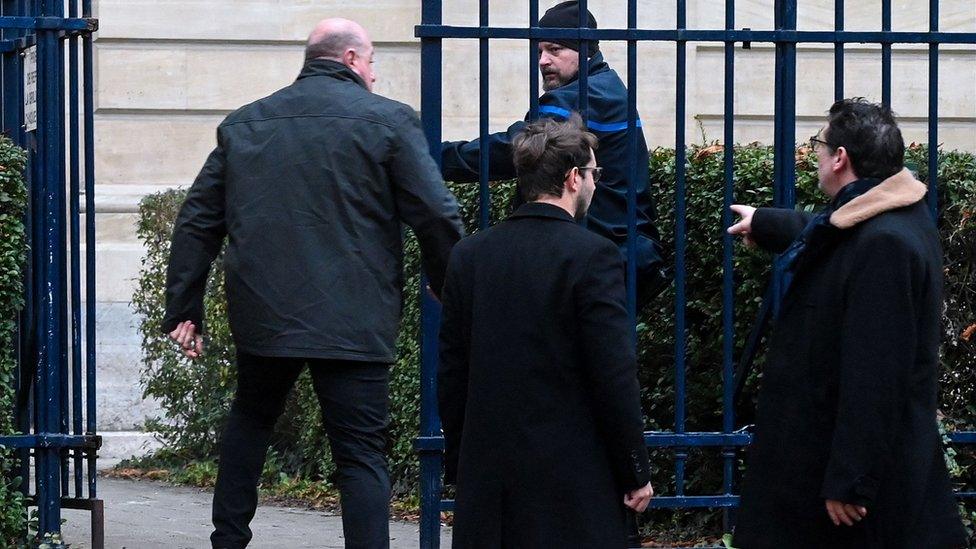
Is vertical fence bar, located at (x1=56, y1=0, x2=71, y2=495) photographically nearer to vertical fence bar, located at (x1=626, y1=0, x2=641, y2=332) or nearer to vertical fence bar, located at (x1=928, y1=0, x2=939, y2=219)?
vertical fence bar, located at (x1=626, y1=0, x2=641, y2=332)

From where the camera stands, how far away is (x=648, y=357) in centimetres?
617

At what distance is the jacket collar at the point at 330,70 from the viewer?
4930 mm

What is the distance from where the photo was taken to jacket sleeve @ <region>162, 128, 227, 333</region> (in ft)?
16.1

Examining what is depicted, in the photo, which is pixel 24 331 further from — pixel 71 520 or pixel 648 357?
pixel 648 357

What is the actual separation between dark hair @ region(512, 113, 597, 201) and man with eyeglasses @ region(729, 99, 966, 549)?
64 centimetres

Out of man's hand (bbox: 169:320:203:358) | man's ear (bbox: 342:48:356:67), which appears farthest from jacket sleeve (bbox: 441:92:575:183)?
man's hand (bbox: 169:320:203:358)

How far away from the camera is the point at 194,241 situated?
4.92 m

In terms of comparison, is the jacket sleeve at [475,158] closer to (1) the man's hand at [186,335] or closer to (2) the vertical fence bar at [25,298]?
(1) the man's hand at [186,335]

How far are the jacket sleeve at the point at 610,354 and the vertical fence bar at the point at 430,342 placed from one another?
1441 mm

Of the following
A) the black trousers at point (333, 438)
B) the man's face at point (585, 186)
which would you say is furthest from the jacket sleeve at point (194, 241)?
the man's face at point (585, 186)

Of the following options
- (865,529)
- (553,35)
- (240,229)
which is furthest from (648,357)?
(865,529)

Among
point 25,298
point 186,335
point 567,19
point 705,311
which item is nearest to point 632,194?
point 567,19

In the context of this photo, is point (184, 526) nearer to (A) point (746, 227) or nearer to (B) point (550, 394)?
(A) point (746, 227)

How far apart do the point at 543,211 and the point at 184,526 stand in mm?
3512
